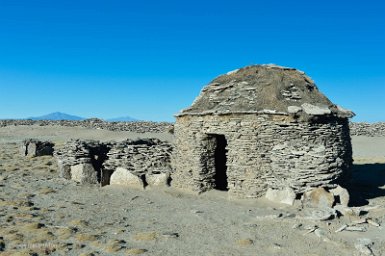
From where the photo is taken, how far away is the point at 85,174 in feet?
60.9

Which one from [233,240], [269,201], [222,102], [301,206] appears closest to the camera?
[233,240]

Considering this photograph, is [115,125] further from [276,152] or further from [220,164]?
[276,152]

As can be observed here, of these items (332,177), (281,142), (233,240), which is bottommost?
(233,240)

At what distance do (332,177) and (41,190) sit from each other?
11812 millimetres

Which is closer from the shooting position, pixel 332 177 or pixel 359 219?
Result: pixel 359 219

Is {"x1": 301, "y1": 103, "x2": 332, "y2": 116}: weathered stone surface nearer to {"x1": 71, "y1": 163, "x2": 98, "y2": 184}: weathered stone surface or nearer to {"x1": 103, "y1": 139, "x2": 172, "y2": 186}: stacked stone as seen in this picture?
{"x1": 103, "y1": 139, "x2": 172, "y2": 186}: stacked stone

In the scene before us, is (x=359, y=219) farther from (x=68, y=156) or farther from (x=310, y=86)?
(x=68, y=156)

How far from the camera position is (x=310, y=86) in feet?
56.3

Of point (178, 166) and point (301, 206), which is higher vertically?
point (178, 166)

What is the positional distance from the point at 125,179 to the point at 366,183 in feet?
37.3

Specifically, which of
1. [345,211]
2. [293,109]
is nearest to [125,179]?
[293,109]

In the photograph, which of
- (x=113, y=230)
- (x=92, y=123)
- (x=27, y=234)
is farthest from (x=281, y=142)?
(x=92, y=123)

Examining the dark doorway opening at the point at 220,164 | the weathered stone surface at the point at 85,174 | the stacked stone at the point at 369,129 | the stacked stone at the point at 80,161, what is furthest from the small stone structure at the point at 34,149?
the stacked stone at the point at 369,129

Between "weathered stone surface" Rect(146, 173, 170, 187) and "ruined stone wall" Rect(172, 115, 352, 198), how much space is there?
1790 mm
